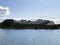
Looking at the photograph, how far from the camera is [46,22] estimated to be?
34656mm

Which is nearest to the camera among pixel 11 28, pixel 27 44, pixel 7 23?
pixel 27 44

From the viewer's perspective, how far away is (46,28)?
39.0 metres

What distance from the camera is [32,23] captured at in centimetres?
3412

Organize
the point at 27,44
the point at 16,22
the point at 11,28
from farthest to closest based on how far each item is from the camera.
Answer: the point at 11,28 → the point at 16,22 → the point at 27,44

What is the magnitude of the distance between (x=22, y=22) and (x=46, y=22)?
16.3ft

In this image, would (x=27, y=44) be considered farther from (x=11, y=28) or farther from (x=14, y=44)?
(x=11, y=28)

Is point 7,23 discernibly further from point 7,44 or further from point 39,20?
point 7,44

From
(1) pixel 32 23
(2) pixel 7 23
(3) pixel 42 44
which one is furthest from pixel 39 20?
(3) pixel 42 44

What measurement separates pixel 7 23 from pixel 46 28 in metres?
9.05

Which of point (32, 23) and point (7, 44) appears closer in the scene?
point (7, 44)

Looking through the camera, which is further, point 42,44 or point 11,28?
point 11,28

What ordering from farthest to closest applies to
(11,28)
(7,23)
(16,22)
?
(11,28), (7,23), (16,22)

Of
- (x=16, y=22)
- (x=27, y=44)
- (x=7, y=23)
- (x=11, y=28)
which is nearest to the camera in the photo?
(x=27, y=44)

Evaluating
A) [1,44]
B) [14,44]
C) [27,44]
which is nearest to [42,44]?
[27,44]
